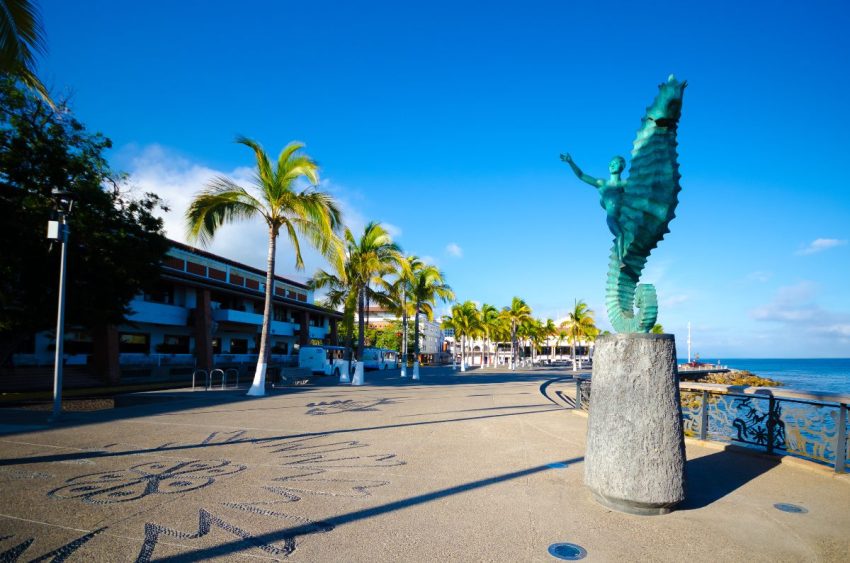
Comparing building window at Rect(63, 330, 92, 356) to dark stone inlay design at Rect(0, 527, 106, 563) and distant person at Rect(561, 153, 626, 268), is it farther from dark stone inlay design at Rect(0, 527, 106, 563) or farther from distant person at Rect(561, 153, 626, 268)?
distant person at Rect(561, 153, 626, 268)

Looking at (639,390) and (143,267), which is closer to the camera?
(639,390)

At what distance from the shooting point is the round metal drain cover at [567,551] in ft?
13.1

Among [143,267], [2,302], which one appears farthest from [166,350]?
[2,302]

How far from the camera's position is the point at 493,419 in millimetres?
12203

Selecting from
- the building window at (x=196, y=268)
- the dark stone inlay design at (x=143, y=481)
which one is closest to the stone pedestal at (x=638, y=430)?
the dark stone inlay design at (x=143, y=481)

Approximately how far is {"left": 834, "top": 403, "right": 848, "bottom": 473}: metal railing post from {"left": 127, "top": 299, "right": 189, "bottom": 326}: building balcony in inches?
1174

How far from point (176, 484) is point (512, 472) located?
4560 millimetres

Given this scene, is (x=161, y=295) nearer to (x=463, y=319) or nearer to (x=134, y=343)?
(x=134, y=343)

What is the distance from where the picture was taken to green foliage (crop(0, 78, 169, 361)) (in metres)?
13.5

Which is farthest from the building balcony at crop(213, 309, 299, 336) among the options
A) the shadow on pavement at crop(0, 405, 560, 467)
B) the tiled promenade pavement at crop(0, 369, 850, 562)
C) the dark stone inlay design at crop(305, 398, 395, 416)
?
the shadow on pavement at crop(0, 405, 560, 467)

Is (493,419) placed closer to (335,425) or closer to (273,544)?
(335,425)

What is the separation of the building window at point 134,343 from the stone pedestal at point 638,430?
1205 inches

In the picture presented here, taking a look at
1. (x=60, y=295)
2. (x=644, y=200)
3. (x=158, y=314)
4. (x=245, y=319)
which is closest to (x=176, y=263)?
(x=158, y=314)

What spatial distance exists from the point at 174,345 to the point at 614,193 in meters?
33.8
